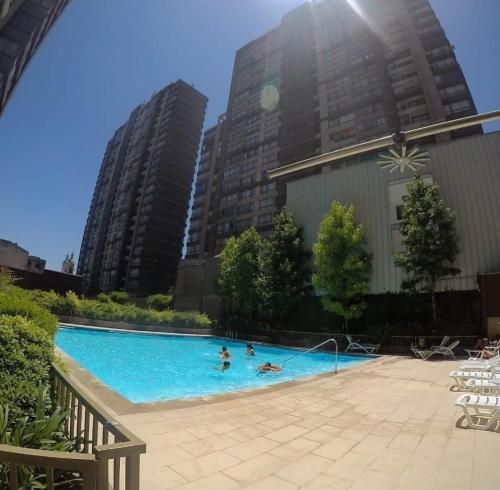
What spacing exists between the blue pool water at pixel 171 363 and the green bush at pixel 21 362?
15.6 feet

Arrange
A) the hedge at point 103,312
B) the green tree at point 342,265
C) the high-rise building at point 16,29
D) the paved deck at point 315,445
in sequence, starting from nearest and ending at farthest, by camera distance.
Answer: the paved deck at point 315,445
the green tree at point 342,265
the high-rise building at point 16,29
the hedge at point 103,312

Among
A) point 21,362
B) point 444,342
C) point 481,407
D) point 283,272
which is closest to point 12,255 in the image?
point 283,272

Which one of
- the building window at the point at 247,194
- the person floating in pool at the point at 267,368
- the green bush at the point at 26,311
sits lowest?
the person floating in pool at the point at 267,368

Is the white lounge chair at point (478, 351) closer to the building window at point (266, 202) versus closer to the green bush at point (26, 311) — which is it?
the green bush at point (26, 311)

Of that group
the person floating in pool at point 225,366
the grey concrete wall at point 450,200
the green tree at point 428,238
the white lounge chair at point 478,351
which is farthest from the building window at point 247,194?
→ the white lounge chair at point 478,351

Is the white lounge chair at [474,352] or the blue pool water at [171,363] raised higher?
the white lounge chair at [474,352]

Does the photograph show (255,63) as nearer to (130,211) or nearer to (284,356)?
(130,211)

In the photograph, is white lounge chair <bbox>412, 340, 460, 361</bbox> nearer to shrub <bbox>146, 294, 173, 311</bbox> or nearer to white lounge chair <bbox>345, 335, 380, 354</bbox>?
white lounge chair <bbox>345, 335, 380, 354</bbox>

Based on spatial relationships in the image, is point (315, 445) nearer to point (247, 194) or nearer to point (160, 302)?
point (160, 302)

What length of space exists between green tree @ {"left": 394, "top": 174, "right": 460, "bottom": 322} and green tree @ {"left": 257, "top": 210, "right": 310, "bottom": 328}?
27.3 feet

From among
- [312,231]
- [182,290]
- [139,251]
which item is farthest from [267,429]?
[139,251]

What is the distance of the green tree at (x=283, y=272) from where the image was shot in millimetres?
25750

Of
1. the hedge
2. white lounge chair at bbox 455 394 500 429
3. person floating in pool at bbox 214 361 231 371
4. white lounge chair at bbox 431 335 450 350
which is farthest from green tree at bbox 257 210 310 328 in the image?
white lounge chair at bbox 455 394 500 429

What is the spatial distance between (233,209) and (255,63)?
37644mm
